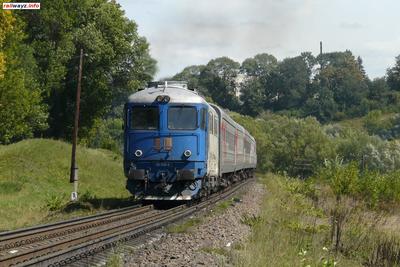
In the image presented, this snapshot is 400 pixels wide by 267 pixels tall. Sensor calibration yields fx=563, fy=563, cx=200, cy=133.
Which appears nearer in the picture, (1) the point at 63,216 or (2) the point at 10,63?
(1) the point at 63,216

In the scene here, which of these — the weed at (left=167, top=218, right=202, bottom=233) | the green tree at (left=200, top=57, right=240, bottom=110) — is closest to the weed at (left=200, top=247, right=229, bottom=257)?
the weed at (left=167, top=218, right=202, bottom=233)

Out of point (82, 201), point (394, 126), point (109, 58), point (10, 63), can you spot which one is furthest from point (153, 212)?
point (394, 126)

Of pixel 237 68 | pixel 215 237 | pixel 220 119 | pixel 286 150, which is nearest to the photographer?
pixel 215 237

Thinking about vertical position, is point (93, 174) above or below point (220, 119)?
below

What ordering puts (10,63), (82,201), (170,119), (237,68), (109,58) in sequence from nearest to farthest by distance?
1. (170,119)
2. (82,201)
3. (10,63)
4. (109,58)
5. (237,68)

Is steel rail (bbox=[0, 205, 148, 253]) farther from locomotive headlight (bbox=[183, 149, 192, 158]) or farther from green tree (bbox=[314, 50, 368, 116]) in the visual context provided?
green tree (bbox=[314, 50, 368, 116])

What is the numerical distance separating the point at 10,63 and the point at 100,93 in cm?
1229

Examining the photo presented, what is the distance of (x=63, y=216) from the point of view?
55.0 ft

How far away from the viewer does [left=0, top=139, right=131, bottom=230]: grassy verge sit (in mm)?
18281

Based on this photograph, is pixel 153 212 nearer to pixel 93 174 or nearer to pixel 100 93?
pixel 93 174

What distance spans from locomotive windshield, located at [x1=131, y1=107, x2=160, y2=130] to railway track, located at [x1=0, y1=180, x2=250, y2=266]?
2.79m

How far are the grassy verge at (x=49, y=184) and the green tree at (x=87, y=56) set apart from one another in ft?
18.4

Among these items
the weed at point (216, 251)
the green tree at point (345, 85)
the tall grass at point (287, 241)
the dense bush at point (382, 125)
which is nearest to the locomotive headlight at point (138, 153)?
the tall grass at point (287, 241)

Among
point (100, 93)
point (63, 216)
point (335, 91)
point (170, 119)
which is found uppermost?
point (335, 91)
